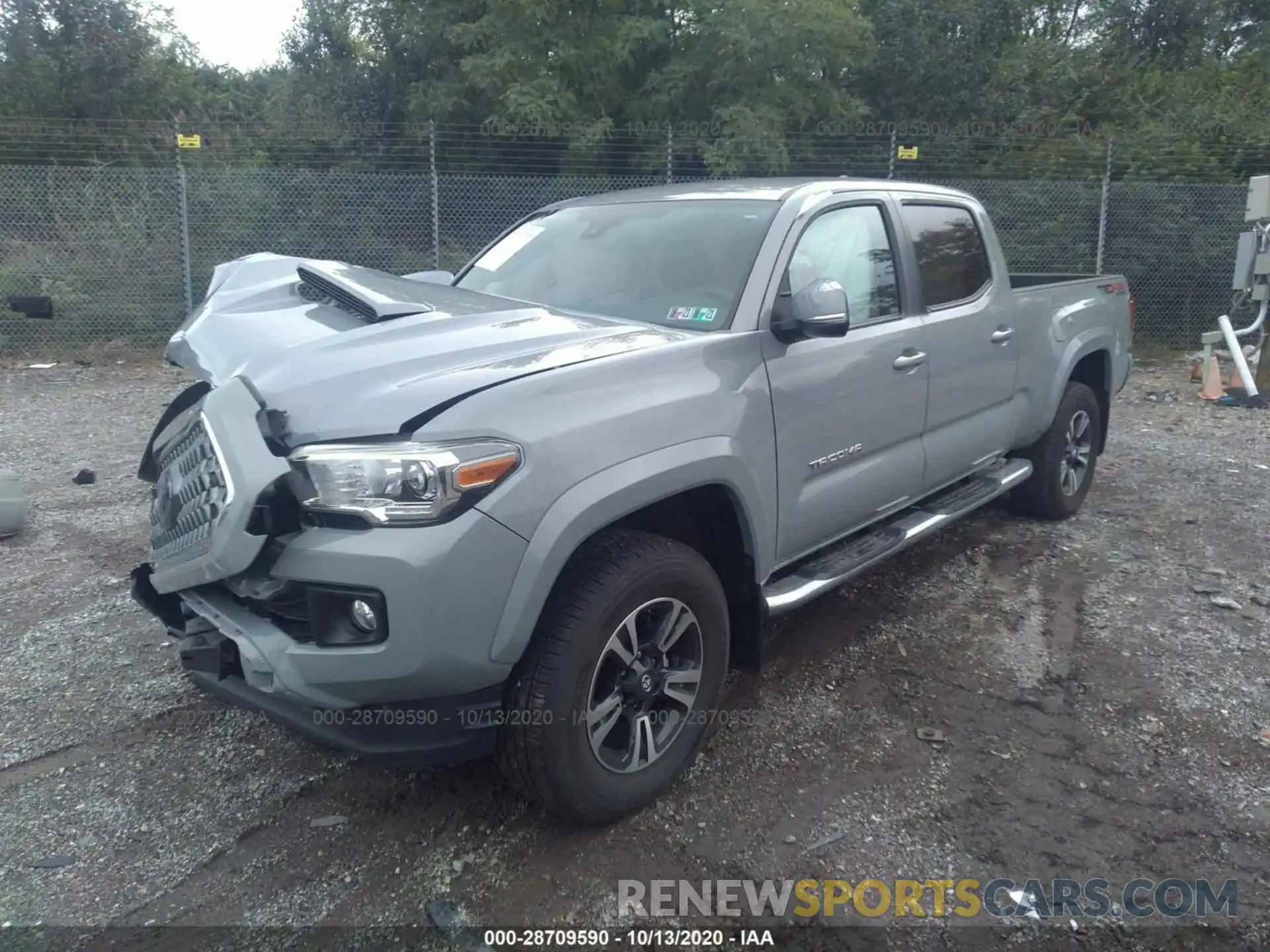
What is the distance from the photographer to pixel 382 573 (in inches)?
94.0

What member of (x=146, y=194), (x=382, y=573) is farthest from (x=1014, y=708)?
(x=146, y=194)

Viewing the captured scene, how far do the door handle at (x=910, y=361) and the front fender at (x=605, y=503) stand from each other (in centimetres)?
115

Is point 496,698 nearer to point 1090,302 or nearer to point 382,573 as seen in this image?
point 382,573

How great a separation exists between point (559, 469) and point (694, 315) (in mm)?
1143

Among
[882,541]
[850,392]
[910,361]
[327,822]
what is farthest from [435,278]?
[327,822]

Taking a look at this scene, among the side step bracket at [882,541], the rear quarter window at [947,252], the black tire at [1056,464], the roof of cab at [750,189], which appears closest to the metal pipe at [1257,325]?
the black tire at [1056,464]

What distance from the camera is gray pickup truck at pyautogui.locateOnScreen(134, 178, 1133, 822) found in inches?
97.7

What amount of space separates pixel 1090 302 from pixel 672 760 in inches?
162

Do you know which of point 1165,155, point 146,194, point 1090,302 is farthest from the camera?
point 1165,155

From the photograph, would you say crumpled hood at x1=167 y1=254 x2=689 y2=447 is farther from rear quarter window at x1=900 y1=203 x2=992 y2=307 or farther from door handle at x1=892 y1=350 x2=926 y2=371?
rear quarter window at x1=900 y1=203 x2=992 y2=307

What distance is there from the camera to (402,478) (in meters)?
2.45

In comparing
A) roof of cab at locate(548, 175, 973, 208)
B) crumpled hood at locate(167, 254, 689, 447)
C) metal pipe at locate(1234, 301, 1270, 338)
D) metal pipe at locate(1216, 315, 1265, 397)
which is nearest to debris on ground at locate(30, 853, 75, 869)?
crumpled hood at locate(167, 254, 689, 447)

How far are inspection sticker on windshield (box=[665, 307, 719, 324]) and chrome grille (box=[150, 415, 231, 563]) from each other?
1.61m

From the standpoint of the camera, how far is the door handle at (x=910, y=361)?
158 inches
